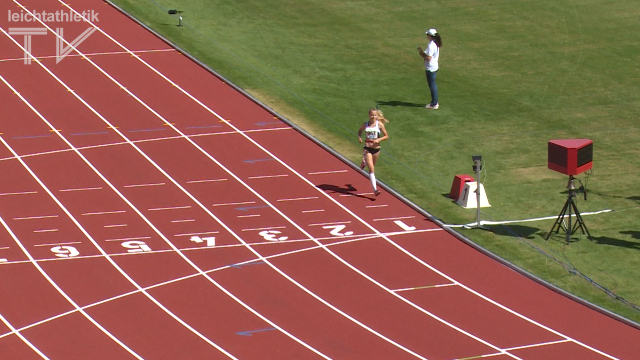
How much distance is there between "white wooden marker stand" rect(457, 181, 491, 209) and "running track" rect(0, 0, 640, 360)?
922mm

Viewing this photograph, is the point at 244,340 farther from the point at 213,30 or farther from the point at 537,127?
the point at 213,30

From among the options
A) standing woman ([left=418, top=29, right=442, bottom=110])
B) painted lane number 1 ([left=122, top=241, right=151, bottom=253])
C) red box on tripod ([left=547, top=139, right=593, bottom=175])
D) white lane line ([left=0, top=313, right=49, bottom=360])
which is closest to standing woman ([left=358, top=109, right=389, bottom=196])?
red box on tripod ([left=547, top=139, right=593, bottom=175])

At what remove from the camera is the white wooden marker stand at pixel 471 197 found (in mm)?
20094

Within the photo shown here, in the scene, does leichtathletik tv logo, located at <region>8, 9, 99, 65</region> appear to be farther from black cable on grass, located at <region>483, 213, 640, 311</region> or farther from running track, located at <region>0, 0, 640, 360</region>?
black cable on grass, located at <region>483, 213, 640, 311</region>

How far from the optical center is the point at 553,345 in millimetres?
15633

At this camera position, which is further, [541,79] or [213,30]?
[213,30]

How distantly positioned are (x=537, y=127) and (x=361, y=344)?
9746mm

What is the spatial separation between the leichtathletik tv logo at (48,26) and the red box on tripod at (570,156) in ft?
44.2

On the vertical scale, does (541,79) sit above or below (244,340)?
above

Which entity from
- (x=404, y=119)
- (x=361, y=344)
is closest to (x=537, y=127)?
(x=404, y=119)

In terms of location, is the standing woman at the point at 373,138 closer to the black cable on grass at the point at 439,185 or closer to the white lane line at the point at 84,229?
the black cable on grass at the point at 439,185

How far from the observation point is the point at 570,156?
1792 cm

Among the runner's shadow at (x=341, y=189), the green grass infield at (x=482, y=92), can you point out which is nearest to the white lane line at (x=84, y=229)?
the runner's shadow at (x=341, y=189)

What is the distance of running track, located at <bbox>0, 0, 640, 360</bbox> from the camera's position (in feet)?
51.6
